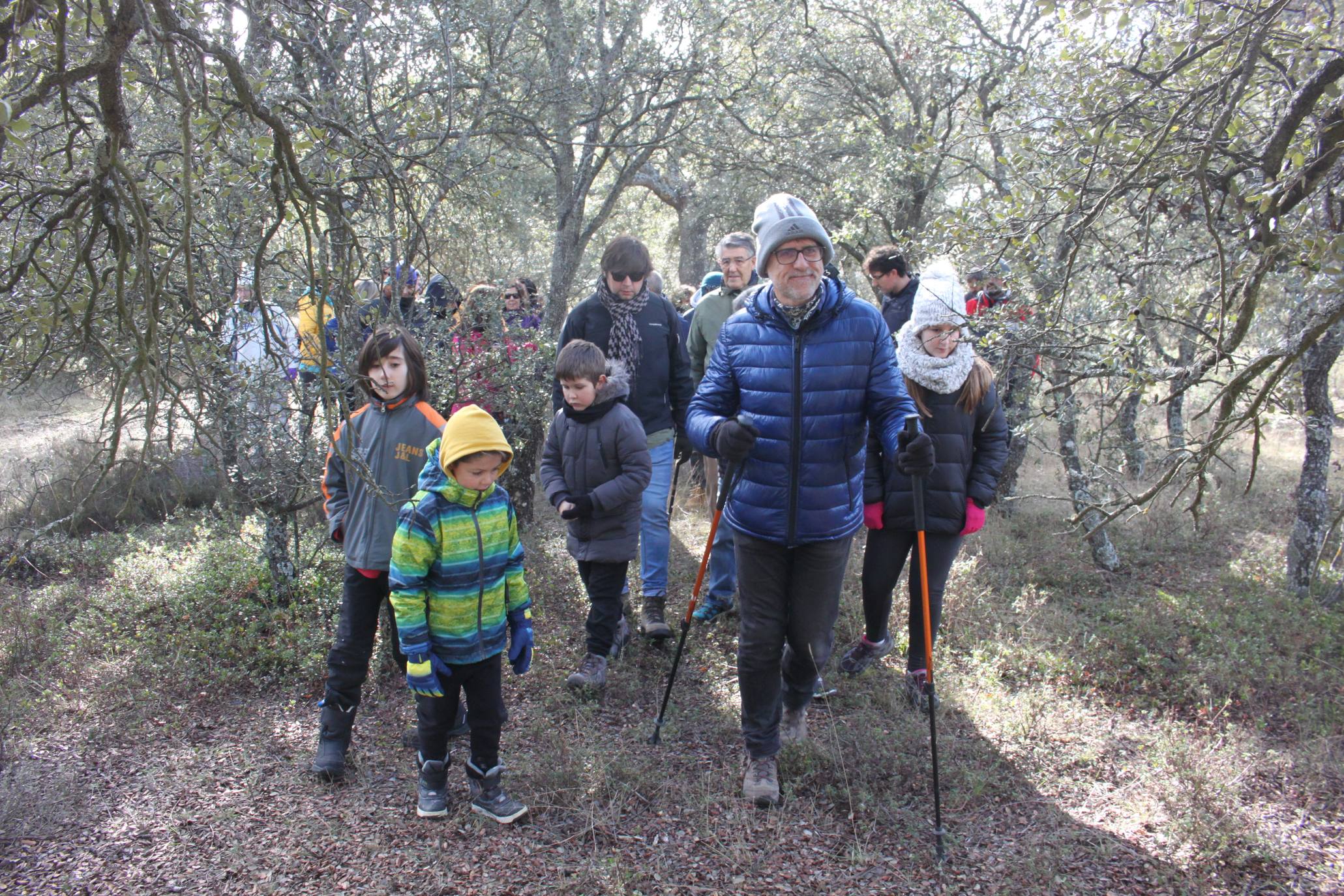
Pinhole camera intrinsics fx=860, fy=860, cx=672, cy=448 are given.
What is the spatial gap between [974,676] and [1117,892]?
1840 millimetres

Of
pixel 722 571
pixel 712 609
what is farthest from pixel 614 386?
pixel 712 609

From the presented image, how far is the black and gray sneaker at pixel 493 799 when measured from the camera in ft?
11.5

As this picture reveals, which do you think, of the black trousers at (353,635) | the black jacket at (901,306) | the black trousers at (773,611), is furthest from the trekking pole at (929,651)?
the black trousers at (353,635)

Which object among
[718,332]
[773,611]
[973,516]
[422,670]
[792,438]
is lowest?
[422,670]

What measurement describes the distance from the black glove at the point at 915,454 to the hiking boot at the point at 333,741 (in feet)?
8.64

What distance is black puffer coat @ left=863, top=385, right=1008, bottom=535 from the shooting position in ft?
13.8

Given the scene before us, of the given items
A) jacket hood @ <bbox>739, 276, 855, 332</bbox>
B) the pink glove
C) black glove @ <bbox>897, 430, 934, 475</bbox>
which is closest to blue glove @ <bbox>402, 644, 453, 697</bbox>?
jacket hood @ <bbox>739, 276, 855, 332</bbox>

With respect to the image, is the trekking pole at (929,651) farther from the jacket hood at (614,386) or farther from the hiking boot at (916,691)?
the jacket hood at (614,386)

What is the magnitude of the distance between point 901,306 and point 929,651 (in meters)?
3.07

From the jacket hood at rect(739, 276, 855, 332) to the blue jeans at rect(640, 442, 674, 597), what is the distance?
6.06 feet

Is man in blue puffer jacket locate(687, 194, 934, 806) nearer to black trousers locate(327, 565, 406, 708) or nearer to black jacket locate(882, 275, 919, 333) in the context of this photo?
black trousers locate(327, 565, 406, 708)

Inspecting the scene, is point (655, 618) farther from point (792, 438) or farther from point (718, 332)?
point (792, 438)

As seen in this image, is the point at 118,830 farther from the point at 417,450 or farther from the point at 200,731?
the point at 417,450

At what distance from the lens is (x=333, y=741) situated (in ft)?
12.5
